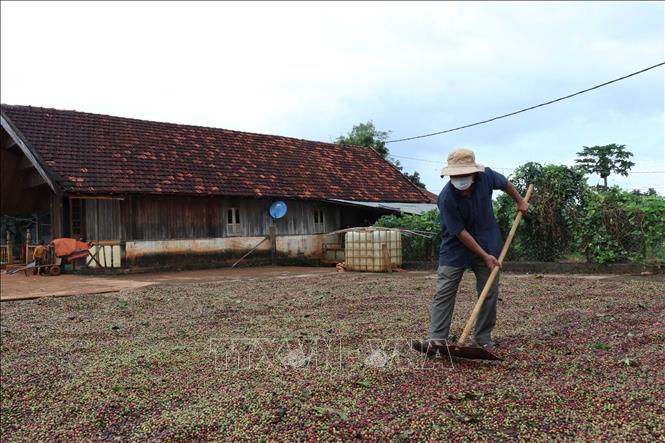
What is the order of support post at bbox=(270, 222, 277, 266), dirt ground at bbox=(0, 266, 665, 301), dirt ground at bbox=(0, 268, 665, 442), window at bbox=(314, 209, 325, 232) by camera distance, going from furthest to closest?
window at bbox=(314, 209, 325, 232) < support post at bbox=(270, 222, 277, 266) < dirt ground at bbox=(0, 266, 665, 301) < dirt ground at bbox=(0, 268, 665, 442)

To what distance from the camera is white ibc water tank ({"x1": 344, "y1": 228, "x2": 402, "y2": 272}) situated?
1313 centimetres

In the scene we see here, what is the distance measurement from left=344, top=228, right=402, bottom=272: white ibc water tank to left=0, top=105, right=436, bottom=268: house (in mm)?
3473

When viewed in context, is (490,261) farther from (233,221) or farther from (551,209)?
(233,221)

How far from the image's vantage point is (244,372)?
3.93m

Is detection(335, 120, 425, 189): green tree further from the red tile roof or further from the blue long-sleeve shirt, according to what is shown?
the blue long-sleeve shirt

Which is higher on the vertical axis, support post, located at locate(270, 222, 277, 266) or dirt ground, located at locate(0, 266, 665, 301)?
support post, located at locate(270, 222, 277, 266)

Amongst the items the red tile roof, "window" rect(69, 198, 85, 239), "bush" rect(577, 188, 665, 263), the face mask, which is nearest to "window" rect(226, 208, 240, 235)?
the red tile roof

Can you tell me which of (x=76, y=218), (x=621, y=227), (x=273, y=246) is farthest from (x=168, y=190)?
(x=621, y=227)

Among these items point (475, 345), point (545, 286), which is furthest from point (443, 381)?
point (545, 286)

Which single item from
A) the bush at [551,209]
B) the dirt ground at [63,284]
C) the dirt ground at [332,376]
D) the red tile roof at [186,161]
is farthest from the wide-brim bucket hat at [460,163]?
the red tile roof at [186,161]

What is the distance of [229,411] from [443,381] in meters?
1.30

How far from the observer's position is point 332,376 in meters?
3.61

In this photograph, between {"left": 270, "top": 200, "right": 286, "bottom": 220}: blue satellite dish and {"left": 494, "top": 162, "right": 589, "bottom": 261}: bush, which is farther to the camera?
{"left": 270, "top": 200, "right": 286, "bottom": 220}: blue satellite dish

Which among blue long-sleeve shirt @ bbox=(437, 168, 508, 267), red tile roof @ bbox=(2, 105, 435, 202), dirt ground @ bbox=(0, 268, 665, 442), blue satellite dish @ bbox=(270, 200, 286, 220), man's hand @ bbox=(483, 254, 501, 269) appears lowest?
dirt ground @ bbox=(0, 268, 665, 442)
